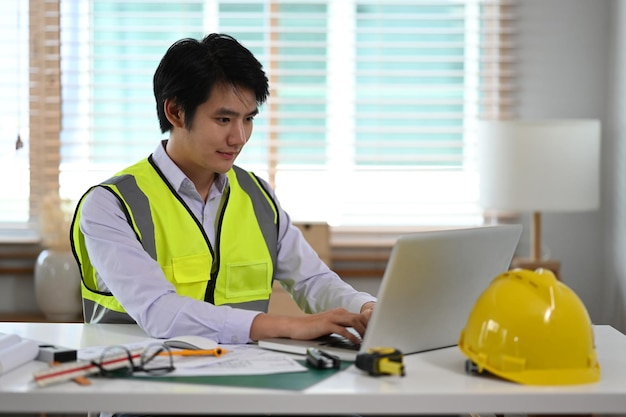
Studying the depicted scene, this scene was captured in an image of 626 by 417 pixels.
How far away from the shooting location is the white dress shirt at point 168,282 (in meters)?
1.83

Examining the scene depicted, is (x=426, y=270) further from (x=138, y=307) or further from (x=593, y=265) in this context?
(x=593, y=265)

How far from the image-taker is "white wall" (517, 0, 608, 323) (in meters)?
4.21

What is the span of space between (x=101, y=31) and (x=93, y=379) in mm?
3021

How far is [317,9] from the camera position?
426 centimetres

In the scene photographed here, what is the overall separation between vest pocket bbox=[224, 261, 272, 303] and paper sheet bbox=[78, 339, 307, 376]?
18.2 inches

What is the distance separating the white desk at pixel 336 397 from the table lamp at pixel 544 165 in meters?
2.24

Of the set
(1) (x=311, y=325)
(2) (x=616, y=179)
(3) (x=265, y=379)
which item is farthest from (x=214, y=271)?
(2) (x=616, y=179)

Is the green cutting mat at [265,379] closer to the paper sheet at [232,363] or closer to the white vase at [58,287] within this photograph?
the paper sheet at [232,363]

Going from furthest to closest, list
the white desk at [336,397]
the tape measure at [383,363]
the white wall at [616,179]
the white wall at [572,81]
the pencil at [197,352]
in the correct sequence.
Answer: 1. the white wall at [572,81]
2. the white wall at [616,179]
3. the pencil at [197,352]
4. the tape measure at [383,363]
5. the white desk at [336,397]

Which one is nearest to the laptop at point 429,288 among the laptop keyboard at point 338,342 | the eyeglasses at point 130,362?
the laptop keyboard at point 338,342

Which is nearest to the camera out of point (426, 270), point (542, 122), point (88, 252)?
point (426, 270)

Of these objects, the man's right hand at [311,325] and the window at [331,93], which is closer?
the man's right hand at [311,325]

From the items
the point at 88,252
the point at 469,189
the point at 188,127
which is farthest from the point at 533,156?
the point at 88,252

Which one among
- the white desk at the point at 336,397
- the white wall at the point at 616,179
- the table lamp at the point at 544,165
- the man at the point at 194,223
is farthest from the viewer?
the white wall at the point at 616,179
